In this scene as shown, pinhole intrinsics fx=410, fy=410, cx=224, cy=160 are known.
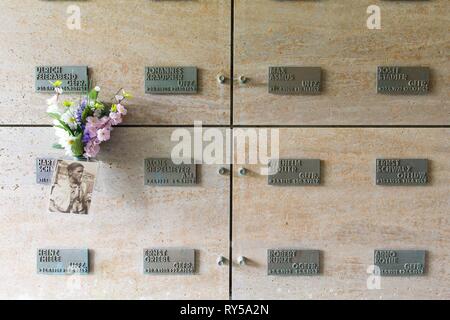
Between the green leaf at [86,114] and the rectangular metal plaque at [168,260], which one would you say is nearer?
the green leaf at [86,114]

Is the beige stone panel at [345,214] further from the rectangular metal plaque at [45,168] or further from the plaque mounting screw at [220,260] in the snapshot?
the rectangular metal plaque at [45,168]

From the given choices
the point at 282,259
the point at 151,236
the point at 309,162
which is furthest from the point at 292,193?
the point at 151,236

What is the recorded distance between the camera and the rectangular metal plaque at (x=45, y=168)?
4.62 feet

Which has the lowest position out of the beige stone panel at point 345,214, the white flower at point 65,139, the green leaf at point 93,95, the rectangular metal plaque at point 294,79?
the beige stone panel at point 345,214

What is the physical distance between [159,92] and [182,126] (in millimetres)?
139

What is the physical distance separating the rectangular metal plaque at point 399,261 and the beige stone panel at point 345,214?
22 millimetres

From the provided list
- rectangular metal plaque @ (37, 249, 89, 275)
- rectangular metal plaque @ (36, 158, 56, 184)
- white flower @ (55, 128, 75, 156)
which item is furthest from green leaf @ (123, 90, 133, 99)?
rectangular metal plaque @ (37, 249, 89, 275)

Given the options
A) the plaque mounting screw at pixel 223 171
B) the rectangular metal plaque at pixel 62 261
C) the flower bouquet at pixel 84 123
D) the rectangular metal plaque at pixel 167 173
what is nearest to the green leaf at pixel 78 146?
the flower bouquet at pixel 84 123

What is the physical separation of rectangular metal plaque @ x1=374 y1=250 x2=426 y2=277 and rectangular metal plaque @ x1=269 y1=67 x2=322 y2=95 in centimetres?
63

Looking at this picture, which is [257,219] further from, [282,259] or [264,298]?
[264,298]

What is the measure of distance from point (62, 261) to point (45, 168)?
1.08 ft

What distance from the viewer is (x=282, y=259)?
1.44 meters

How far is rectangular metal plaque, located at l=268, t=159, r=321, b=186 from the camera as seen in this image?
1414mm

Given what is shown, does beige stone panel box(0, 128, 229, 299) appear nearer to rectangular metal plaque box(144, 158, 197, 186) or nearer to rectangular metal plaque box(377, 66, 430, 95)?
rectangular metal plaque box(144, 158, 197, 186)
